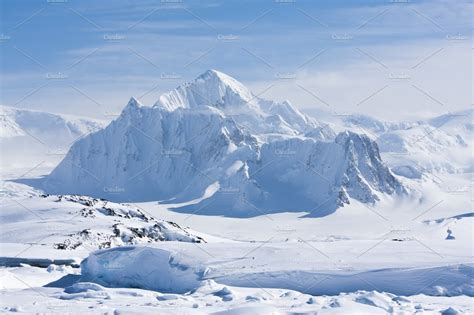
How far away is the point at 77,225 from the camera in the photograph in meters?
103

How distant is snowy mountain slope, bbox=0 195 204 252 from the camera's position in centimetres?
8825

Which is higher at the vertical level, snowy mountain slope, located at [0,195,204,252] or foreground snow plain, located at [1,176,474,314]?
foreground snow plain, located at [1,176,474,314]

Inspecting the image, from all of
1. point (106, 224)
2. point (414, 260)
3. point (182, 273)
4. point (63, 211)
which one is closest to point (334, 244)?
point (414, 260)

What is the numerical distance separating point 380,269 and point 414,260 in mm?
3227

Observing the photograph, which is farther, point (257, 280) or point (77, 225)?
→ point (77, 225)

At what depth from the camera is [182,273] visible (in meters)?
50.6

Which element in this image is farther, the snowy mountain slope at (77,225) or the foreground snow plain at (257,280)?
the snowy mountain slope at (77,225)

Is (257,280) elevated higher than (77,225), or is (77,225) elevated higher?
(257,280)

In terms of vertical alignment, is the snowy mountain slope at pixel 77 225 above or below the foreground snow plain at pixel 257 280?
below

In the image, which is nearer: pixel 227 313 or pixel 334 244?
pixel 227 313

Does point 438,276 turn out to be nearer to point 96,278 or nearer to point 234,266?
point 234,266

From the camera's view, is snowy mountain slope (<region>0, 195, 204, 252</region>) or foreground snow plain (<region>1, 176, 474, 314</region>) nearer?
foreground snow plain (<region>1, 176, 474, 314</region>)

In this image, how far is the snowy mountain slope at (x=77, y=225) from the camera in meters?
88.2

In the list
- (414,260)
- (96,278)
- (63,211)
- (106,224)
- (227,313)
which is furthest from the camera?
(63,211)
